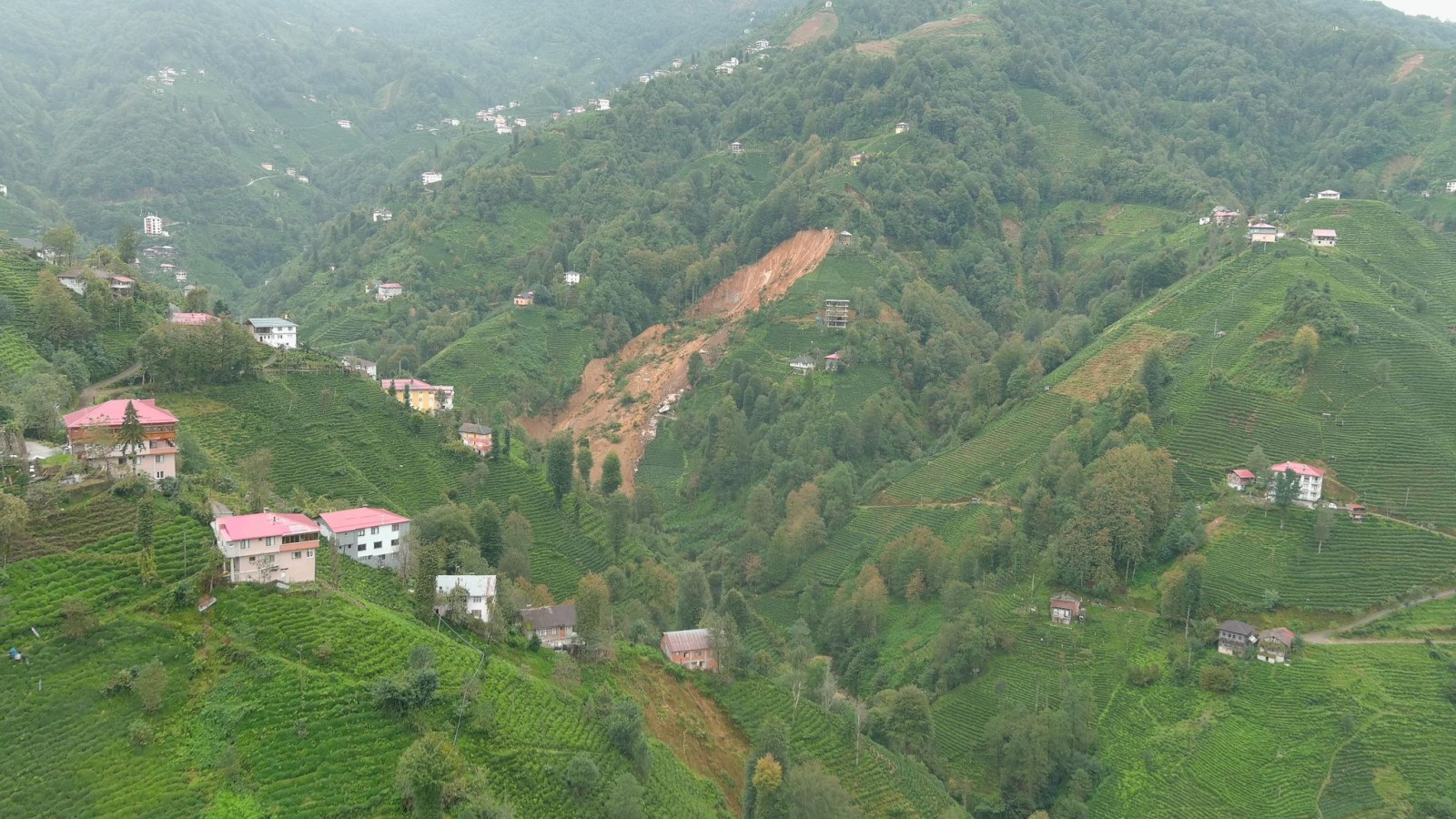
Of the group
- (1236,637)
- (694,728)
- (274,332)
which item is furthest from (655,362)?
(1236,637)

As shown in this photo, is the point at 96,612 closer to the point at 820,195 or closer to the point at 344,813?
the point at 344,813

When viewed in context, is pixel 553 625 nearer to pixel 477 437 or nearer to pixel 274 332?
pixel 477 437

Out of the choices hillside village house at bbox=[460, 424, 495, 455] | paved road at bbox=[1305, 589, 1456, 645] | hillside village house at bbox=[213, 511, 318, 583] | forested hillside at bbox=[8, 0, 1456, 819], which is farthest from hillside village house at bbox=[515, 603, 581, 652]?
paved road at bbox=[1305, 589, 1456, 645]

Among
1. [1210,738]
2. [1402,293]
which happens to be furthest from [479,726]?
[1402,293]

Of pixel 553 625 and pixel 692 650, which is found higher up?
pixel 553 625

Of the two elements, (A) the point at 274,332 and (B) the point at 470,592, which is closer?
(B) the point at 470,592

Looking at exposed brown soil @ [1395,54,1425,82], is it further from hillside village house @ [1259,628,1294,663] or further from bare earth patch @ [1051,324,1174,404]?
hillside village house @ [1259,628,1294,663]
